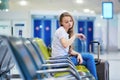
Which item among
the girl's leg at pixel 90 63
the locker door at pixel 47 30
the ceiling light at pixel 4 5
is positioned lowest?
the girl's leg at pixel 90 63

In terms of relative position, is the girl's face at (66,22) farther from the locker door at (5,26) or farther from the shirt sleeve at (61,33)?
the locker door at (5,26)

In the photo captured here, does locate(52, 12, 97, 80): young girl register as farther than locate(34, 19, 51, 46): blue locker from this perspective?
No

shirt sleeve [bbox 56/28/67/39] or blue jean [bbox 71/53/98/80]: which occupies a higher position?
shirt sleeve [bbox 56/28/67/39]

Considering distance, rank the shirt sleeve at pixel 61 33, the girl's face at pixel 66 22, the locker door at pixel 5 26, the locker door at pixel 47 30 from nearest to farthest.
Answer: the shirt sleeve at pixel 61 33
the girl's face at pixel 66 22
the locker door at pixel 5 26
the locker door at pixel 47 30

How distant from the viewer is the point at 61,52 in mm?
3375

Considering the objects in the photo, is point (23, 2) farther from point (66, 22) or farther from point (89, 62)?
point (89, 62)

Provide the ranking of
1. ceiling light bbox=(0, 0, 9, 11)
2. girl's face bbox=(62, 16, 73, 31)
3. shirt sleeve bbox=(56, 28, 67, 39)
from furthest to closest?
ceiling light bbox=(0, 0, 9, 11) → girl's face bbox=(62, 16, 73, 31) → shirt sleeve bbox=(56, 28, 67, 39)

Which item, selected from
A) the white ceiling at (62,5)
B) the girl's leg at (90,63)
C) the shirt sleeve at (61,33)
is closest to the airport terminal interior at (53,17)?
the white ceiling at (62,5)

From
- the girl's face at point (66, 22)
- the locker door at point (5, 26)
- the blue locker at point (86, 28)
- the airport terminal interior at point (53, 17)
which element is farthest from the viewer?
the blue locker at point (86, 28)

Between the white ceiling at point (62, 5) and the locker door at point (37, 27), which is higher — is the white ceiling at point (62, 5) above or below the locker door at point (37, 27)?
above

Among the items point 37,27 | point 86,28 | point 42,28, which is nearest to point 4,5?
point 37,27

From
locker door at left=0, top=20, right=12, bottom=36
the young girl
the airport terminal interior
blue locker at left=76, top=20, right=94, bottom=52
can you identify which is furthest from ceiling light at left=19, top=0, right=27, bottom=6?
the young girl

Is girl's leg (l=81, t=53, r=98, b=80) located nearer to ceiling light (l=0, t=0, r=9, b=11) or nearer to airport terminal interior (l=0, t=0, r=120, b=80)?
airport terminal interior (l=0, t=0, r=120, b=80)

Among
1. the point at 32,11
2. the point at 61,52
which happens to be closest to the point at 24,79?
the point at 61,52
